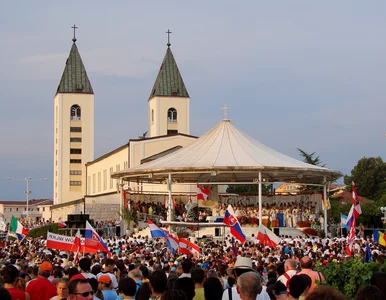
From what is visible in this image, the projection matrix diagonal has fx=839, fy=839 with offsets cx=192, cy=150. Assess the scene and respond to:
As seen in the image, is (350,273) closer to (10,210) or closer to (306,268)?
(306,268)

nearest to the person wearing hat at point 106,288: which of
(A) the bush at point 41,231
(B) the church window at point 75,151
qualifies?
(A) the bush at point 41,231

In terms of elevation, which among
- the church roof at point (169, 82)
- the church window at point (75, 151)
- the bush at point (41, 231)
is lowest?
the bush at point (41, 231)

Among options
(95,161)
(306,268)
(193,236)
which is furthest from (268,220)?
(95,161)

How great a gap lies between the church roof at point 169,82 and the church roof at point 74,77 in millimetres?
6645

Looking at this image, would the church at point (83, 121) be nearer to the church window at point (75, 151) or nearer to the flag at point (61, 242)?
the church window at point (75, 151)

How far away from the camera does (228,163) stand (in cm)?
3891

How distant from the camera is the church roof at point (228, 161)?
3841 centimetres

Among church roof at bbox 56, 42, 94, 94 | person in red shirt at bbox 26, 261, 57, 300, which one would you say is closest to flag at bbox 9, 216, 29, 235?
person in red shirt at bbox 26, 261, 57, 300

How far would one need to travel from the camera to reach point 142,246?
27938mm

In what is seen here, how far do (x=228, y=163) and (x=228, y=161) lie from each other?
0.51 metres

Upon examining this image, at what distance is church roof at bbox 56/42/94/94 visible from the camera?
80.4 m

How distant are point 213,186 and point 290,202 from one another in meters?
4.41

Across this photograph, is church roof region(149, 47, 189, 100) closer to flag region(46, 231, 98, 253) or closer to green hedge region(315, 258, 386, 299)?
flag region(46, 231, 98, 253)

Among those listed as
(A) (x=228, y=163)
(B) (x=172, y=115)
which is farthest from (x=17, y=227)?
(B) (x=172, y=115)
